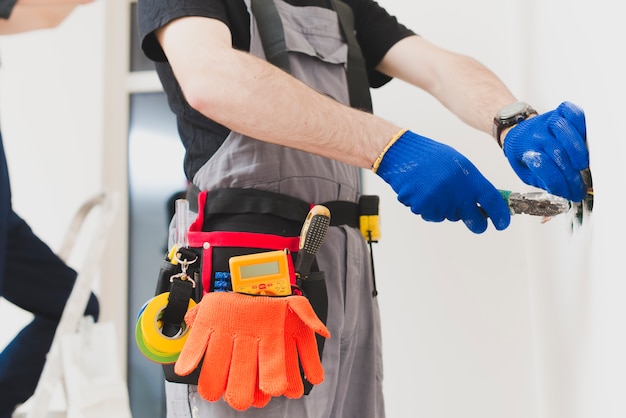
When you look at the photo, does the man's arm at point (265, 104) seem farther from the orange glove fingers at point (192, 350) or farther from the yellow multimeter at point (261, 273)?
the orange glove fingers at point (192, 350)

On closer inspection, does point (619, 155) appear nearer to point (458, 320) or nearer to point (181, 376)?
point (181, 376)

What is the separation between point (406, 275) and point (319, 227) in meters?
0.73

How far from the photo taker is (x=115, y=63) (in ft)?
7.82

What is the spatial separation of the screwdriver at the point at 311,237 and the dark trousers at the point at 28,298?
114cm

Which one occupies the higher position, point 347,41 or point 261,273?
point 347,41

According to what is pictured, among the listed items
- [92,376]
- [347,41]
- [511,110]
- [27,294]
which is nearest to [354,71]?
[347,41]

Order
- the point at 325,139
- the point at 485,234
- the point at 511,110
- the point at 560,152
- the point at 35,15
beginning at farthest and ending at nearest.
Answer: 1. the point at 35,15
2. the point at 485,234
3. the point at 511,110
4. the point at 325,139
5. the point at 560,152

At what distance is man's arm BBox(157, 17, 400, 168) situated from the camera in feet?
2.62

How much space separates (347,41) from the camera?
1104 millimetres

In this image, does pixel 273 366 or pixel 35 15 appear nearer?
pixel 273 366

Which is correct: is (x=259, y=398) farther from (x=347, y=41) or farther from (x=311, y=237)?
(x=347, y=41)

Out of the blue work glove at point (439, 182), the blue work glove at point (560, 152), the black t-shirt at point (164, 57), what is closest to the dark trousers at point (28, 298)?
the black t-shirt at point (164, 57)

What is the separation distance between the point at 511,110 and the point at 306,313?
457 millimetres

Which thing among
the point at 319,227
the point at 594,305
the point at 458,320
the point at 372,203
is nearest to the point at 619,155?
the point at 594,305
